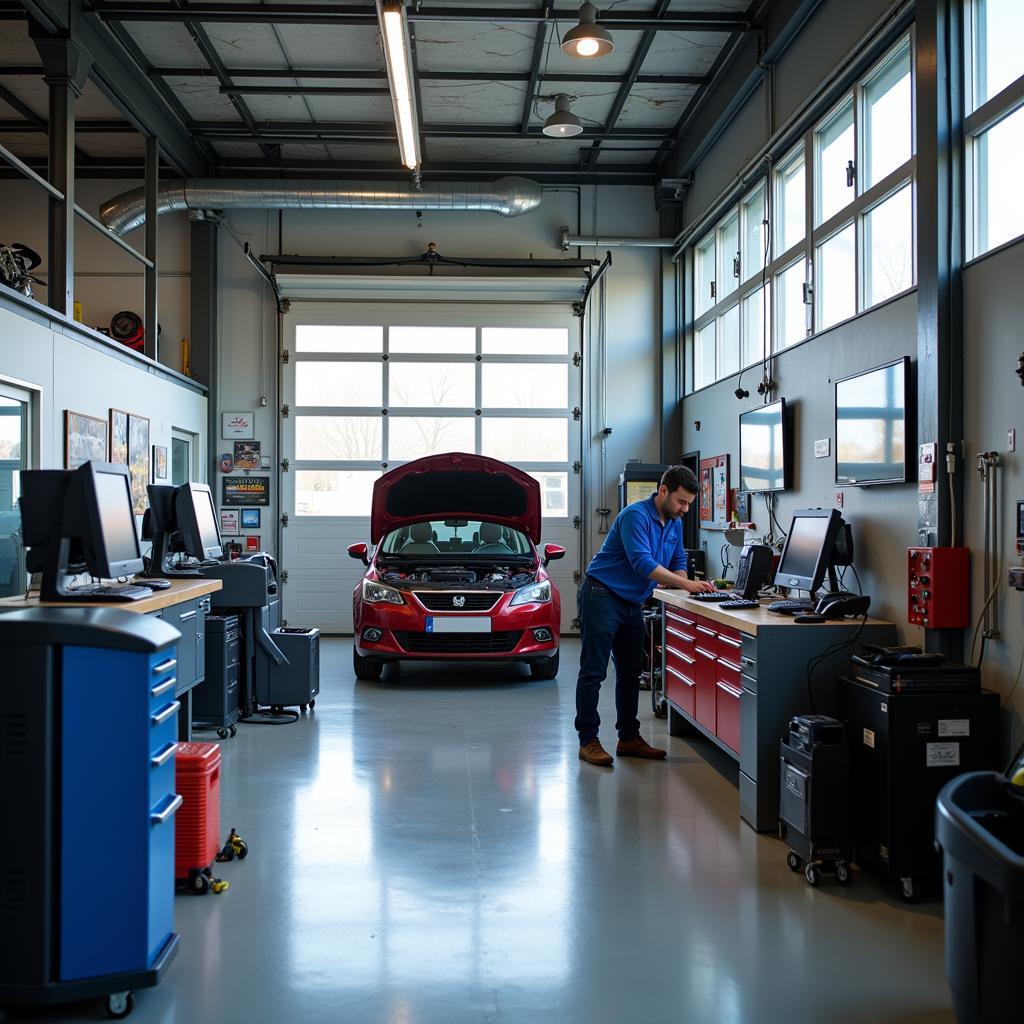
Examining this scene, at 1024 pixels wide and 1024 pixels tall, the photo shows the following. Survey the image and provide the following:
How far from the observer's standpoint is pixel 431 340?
35.2 feet

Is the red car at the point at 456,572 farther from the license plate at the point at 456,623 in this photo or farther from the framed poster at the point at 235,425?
the framed poster at the point at 235,425

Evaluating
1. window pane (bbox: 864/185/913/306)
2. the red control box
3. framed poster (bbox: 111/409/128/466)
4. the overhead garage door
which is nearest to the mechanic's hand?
the red control box

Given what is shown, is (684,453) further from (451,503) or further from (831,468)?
(831,468)

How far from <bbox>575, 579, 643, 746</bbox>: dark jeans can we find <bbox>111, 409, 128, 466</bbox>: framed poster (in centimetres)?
458

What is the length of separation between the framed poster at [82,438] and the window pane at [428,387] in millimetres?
3811

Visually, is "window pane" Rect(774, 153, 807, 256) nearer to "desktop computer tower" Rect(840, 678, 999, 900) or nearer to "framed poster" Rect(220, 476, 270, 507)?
"desktop computer tower" Rect(840, 678, 999, 900)

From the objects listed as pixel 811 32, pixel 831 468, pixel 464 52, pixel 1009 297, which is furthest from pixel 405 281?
pixel 1009 297

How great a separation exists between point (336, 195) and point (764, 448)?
5.45 m

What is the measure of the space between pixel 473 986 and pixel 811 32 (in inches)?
249

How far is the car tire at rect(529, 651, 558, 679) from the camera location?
7.69 m

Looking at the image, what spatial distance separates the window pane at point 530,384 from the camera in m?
10.8

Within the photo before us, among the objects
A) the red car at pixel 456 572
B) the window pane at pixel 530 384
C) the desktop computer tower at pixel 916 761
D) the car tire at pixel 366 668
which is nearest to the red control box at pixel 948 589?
the desktop computer tower at pixel 916 761

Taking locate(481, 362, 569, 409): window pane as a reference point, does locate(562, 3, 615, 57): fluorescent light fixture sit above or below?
above

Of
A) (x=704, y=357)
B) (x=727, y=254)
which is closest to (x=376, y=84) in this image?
(x=727, y=254)
